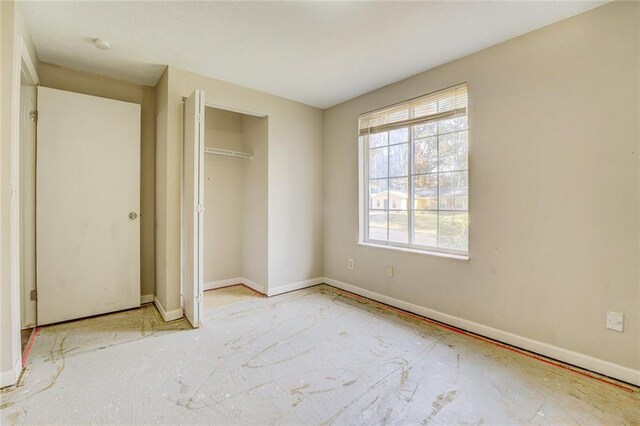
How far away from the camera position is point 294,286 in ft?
12.8

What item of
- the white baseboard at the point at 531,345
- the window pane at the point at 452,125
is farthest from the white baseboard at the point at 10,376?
the window pane at the point at 452,125

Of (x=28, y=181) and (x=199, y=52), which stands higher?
(x=199, y=52)

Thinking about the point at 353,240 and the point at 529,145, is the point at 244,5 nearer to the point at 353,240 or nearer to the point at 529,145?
the point at 529,145

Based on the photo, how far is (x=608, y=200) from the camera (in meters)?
1.97

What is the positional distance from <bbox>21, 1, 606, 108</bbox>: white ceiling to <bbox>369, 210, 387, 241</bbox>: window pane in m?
1.48

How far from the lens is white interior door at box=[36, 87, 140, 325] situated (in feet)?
9.00

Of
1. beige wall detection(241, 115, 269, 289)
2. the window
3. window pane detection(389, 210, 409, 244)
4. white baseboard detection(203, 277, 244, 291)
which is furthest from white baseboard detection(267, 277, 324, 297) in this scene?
window pane detection(389, 210, 409, 244)

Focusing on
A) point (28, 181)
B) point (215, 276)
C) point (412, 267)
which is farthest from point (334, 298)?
point (28, 181)

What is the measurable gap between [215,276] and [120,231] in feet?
4.34

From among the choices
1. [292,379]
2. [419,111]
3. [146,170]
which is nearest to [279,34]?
[419,111]

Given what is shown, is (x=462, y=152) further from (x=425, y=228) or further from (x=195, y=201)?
(x=195, y=201)

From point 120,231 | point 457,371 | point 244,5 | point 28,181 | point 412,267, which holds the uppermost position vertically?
point 244,5

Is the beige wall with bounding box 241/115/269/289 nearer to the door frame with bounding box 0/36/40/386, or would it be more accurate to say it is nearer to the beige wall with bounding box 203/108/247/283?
the beige wall with bounding box 203/108/247/283

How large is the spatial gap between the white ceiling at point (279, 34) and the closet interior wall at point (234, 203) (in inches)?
39.7
